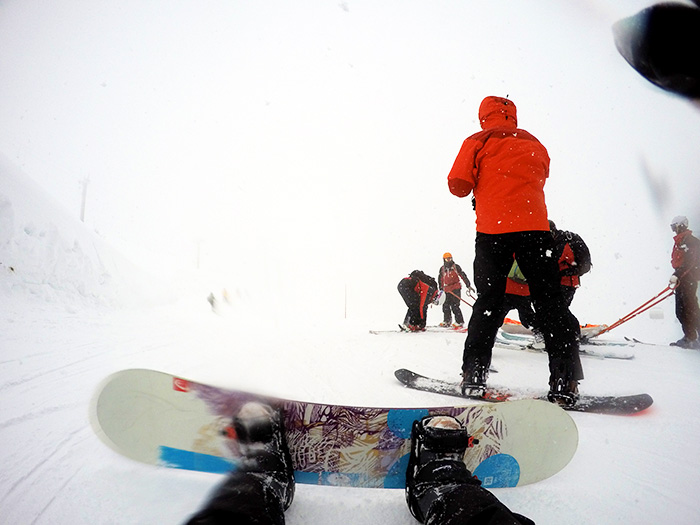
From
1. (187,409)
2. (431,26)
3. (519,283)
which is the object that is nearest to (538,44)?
(519,283)

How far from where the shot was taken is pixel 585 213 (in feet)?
81.3

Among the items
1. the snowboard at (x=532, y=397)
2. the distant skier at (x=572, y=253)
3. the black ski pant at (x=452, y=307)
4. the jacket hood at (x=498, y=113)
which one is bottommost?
the black ski pant at (x=452, y=307)

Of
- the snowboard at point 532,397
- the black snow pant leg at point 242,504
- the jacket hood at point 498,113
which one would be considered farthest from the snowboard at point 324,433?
the jacket hood at point 498,113

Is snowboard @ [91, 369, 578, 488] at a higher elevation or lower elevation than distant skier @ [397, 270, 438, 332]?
higher

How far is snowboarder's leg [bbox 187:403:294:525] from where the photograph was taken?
0.52 meters

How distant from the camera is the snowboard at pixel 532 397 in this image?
1.49m

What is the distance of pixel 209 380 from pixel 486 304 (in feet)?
5.09

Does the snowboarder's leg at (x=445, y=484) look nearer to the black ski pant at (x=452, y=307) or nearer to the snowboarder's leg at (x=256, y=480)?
the snowboarder's leg at (x=256, y=480)

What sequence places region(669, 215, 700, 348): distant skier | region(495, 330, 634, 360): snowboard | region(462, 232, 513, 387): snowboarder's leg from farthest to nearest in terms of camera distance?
region(669, 215, 700, 348): distant skier, region(495, 330, 634, 360): snowboard, region(462, 232, 513, 387): snowboarder's leg

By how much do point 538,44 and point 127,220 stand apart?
1693cm

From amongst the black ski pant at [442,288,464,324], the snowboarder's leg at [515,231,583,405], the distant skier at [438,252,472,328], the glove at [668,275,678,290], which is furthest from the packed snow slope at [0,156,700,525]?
the black ski pant at [442,288,464,324]

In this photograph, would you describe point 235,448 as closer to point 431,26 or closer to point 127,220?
point 127,220

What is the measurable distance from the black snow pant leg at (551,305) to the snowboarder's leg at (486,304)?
10 cm

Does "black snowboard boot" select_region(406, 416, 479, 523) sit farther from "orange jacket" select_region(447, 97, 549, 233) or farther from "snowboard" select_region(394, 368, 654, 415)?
"orange jacket" select_region(447, 97, 549, 233)
